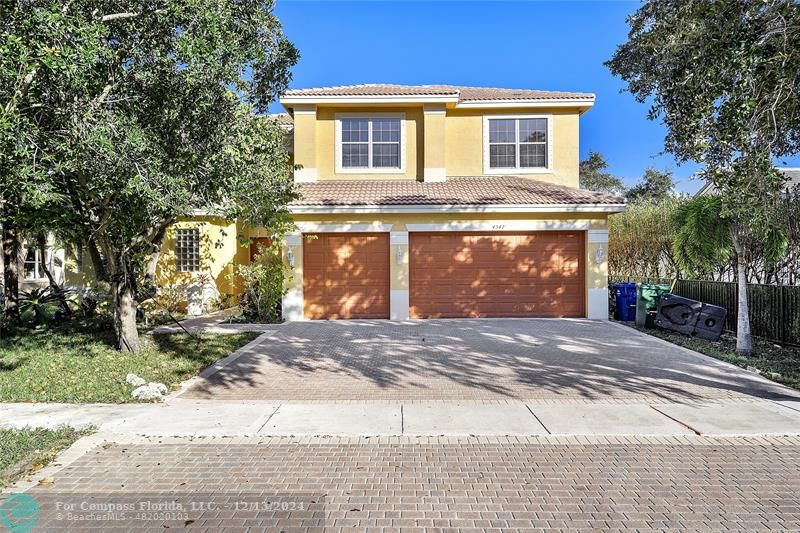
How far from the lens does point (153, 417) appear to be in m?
6.46

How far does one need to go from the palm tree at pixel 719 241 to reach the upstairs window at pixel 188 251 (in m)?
14.7

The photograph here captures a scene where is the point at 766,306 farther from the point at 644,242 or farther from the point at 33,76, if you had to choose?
the point at 33,76

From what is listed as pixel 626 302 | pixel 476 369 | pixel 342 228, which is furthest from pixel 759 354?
pixel 342 228

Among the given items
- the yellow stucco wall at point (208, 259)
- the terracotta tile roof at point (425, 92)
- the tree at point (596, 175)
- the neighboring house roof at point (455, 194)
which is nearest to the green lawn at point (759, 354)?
the neighboring house roof at point (455, 194)

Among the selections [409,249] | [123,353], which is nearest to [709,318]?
[409,249]

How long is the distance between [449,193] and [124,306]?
972cm

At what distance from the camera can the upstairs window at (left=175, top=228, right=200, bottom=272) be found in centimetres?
1753

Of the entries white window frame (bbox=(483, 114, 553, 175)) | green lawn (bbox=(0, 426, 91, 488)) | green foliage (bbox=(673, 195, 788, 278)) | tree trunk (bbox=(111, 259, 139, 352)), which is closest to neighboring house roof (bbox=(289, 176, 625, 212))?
white window frame (bbox=(483, 114, 553, 175))

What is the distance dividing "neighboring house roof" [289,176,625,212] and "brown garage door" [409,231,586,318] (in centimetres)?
105

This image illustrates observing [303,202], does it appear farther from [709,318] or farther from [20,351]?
[709,318]

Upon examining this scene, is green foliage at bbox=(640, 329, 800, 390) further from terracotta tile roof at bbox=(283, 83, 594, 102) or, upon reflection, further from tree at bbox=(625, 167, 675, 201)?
tree at bbox=(625, 167, 675, 201)

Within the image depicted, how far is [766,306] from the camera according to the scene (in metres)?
11.8

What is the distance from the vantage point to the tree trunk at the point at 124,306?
33.7 feet

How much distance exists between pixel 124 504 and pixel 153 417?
2399 mm
